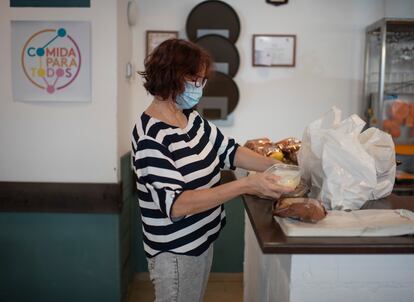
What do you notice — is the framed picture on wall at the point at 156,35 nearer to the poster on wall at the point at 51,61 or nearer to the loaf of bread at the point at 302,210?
the poster on wall at the point at 51,61

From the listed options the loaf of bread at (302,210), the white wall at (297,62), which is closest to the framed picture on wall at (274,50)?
the white wall at (297,62)

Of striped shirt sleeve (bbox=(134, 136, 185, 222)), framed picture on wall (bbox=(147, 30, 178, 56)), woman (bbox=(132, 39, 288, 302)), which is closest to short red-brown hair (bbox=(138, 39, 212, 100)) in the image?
woman (bbox=(132, 39, 288, 302))

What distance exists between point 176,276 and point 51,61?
142 centimetres

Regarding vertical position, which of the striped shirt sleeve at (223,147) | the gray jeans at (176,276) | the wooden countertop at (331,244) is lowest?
the gray jeans at (176,276)

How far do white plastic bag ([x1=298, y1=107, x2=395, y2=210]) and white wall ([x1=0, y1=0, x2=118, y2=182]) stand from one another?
1290 millimetres

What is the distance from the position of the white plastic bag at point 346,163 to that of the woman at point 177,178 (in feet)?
0.55

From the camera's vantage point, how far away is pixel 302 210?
3.38 ft

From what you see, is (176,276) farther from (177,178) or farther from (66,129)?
(66,129)

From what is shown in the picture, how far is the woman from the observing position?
120 cm

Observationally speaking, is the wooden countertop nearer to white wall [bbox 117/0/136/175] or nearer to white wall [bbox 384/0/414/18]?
white wall [bbox 117/0/136/175]

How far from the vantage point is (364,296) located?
1039mm

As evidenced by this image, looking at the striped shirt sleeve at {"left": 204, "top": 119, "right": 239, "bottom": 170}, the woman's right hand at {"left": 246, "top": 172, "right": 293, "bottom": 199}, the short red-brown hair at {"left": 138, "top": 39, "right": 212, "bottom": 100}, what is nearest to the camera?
the woman's right hand at {"left": 246, "top": 172, "right": 293, "bottom": 199}

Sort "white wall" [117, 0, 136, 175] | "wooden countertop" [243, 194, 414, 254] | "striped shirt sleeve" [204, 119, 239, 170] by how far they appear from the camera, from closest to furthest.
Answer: "wooden countertop" [243, 194, 414, 254], "striped shirt sleeve" [204, 119, 239, 170], "white wall" [117, 0, 136, 175]

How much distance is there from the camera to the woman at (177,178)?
1.20m
